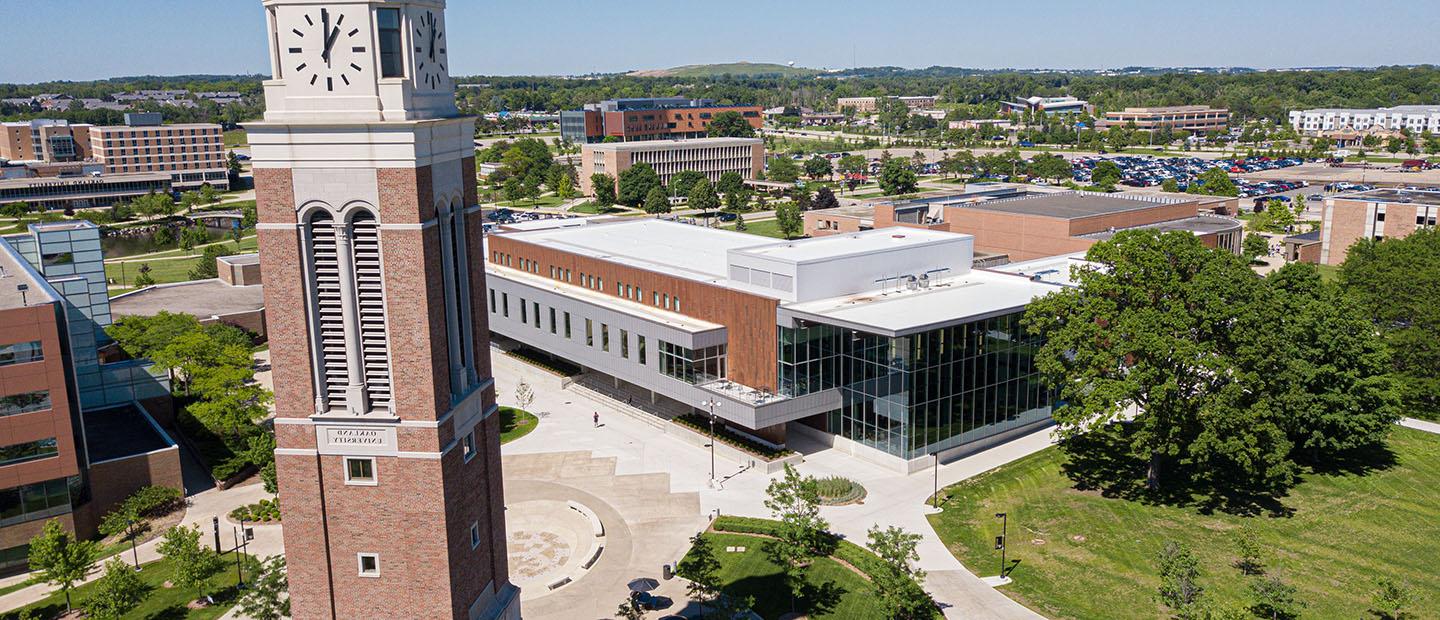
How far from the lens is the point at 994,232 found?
94.8m

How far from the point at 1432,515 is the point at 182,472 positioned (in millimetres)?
61146

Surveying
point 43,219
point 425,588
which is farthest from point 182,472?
point 43,219

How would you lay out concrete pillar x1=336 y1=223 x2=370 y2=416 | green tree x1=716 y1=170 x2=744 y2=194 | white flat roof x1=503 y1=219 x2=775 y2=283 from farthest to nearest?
1. green tree x1=716 y1=170 x2=744 y2=194
2. white flat roof x1=503 y1=219 x2=775 y2=283
3. concrete pillar x1=336 y1=223 x2=370 y2=416

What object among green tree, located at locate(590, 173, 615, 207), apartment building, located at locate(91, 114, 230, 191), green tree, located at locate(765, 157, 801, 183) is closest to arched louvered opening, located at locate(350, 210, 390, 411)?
green tree, located at locate(590, 173, 615, 207)

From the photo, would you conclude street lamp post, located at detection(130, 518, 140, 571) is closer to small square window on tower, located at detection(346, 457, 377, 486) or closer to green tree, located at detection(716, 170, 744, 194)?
small square window on tower, located at detection(346, 457, 377, 486)

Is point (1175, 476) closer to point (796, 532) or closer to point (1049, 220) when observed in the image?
point (796, 532)

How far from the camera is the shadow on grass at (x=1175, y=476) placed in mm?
47594

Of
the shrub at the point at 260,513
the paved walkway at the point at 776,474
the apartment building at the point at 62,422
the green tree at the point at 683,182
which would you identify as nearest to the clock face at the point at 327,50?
the paved walkway at the point at 776,474

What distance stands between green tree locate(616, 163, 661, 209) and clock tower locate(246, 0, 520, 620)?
14718cm

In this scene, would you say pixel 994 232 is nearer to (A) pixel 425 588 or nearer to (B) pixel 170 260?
(A) pixel 425 588

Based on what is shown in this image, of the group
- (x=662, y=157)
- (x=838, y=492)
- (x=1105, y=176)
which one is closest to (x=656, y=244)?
(x=838, y=492)

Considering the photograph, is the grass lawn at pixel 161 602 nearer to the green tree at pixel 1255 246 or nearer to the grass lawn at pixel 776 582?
the grass lawn at pixel 776 582

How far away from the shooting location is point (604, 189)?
168 m

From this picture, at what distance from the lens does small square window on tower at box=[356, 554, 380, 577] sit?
73.8 ft
